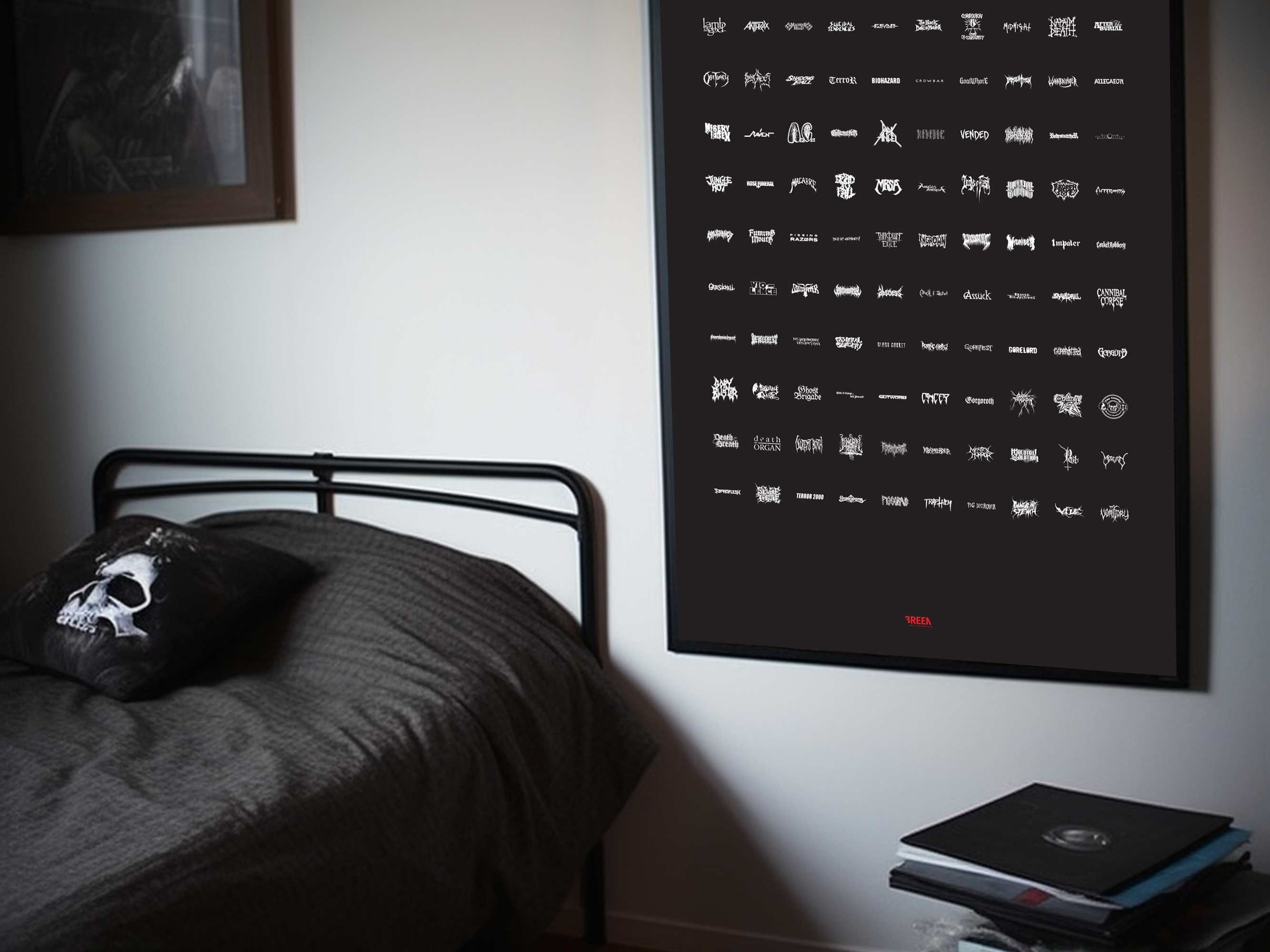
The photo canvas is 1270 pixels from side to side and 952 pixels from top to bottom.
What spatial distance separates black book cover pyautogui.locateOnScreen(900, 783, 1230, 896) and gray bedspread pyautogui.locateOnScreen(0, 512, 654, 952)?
68 cm

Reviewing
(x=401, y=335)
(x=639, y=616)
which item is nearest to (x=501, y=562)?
(x=639, y=616)

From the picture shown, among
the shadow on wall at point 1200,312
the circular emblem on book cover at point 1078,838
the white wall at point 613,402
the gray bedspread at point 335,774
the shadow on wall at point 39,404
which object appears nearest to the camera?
the gray bedspread at point 335,774

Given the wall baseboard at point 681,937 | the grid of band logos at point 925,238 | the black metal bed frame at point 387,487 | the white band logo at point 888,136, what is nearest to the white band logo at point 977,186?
the grid of band logos at point 925,238

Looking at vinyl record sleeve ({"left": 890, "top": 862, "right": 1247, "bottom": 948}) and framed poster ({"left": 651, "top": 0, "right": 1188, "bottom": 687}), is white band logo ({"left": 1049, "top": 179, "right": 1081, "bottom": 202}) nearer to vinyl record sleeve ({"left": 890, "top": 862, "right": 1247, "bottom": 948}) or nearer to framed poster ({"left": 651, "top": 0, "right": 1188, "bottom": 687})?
framed poster ({"left": 651, "top": 0, "right": 1188, "bottom": 687})

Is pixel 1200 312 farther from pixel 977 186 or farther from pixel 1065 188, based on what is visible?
pixel 977 186

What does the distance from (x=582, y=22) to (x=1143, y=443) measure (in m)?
1.17

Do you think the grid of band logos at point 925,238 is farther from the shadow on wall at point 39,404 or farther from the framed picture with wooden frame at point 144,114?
the shadow on wall at point 39,404

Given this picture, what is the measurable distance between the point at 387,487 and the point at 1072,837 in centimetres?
144

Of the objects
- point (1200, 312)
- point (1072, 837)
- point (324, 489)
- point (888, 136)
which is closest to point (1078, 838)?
point (1072, 837)

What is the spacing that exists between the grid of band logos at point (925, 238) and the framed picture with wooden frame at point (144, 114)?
82 centimetres

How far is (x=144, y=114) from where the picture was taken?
10.3ft

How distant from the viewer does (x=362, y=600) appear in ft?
9.04

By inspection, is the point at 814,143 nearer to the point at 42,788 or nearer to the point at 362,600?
the point at 362,600

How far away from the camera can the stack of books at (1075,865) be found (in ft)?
6.37
